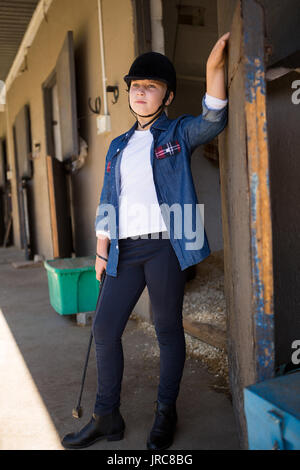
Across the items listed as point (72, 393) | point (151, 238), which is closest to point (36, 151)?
point (72, 393)

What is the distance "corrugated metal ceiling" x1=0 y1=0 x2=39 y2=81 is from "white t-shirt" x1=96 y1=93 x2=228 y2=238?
17.7 ft

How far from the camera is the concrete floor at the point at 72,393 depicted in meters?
1.75

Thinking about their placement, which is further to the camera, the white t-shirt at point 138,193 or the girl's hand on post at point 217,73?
the white t-shirt at point 138,193

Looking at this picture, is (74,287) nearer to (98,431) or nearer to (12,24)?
(98,431)

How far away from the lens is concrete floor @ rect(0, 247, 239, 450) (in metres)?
1.75

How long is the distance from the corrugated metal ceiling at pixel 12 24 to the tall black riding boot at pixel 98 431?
19.7 ft

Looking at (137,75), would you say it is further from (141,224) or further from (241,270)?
(241,270)

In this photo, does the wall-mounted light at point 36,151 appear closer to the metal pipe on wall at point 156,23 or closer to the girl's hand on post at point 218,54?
the metal pipe on wall at point 156,23

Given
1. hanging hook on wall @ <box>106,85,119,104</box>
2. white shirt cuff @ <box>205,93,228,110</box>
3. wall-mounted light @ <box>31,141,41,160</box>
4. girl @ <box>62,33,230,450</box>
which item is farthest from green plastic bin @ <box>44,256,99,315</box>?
wall-mounted light @ <box>31,141,41,160</box>

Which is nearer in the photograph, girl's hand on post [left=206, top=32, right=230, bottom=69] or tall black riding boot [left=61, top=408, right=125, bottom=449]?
girl's hand on post [left=206, top=32, right=230, bottom=69]

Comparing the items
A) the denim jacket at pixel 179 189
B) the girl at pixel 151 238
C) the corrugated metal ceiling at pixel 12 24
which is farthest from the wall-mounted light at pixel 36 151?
the denim jacket at pixel 179 189

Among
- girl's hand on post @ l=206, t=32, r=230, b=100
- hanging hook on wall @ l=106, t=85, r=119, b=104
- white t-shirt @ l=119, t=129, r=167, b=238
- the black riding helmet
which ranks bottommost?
white t-shirt @ l=119, t=129, r=167, b=238

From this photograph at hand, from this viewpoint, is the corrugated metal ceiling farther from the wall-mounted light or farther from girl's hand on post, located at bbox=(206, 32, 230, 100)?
girl's hand on post, located at bbox=(206, 32, 230, 100)
